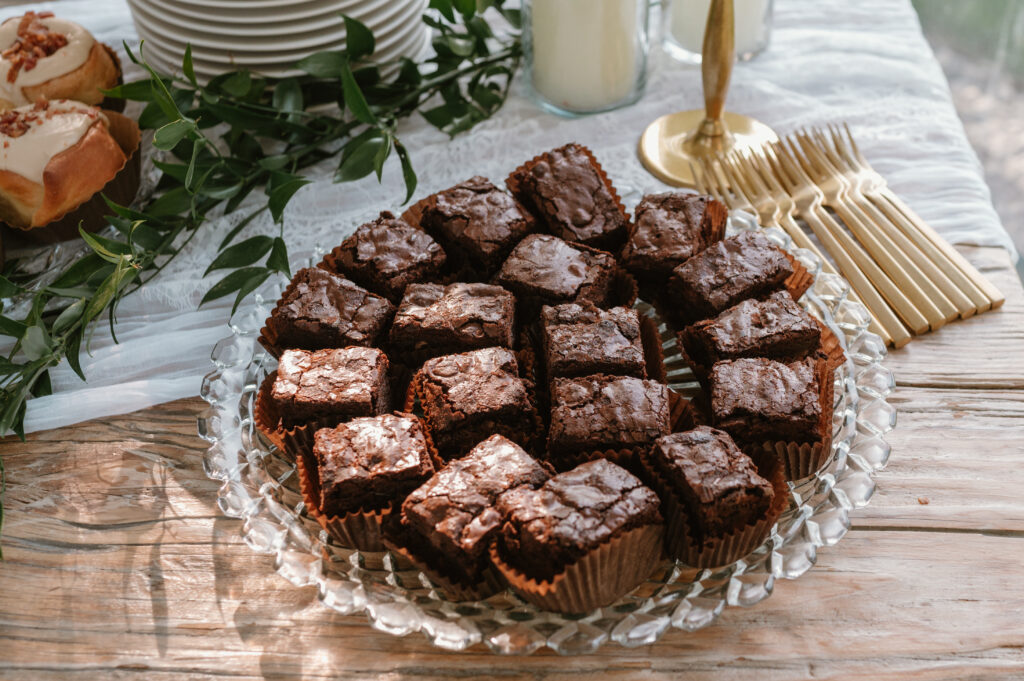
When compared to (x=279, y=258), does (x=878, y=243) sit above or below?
below

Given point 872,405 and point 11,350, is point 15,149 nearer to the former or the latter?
point 11,350

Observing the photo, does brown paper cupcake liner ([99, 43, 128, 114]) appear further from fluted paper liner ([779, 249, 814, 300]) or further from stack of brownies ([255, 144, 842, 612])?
fluted paper liner ([779, 249, 814, 300])

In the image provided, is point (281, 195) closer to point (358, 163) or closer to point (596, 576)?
point (358, 163)

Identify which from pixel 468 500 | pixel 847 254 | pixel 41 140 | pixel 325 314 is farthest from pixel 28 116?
pixel 847 254

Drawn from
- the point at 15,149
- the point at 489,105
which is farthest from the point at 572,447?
the point at 15,149

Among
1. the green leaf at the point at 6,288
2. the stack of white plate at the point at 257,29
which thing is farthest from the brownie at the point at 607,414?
the stack of white plate at the point at 257,29

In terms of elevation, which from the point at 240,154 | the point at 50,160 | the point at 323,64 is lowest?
the point at 240,154
